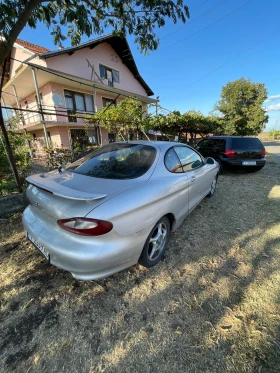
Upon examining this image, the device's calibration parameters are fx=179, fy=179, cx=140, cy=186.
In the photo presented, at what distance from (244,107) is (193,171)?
2433 centimetres

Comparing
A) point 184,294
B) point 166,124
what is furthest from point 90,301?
point 166,124

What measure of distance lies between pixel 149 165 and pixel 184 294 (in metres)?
1.49

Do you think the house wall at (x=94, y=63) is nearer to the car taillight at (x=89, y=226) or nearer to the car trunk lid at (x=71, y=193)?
the car trunk lid at (x=71, y=193)

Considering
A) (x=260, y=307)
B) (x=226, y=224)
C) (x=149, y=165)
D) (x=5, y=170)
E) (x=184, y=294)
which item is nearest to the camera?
(x=260, y=307)

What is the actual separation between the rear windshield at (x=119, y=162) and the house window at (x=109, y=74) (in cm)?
1393

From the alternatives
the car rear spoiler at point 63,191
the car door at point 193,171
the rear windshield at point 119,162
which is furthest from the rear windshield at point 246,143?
the car rear spoiler at point 63,191

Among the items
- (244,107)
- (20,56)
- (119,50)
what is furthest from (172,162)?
(244,107)

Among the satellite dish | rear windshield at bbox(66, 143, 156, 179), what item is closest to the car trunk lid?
rear windshield at bbox(66, 143, 156, 179)

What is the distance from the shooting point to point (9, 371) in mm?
1293

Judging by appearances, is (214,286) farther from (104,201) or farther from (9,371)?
(9,371)

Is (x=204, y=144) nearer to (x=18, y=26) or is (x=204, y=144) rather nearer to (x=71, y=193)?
(x=18, y=26)

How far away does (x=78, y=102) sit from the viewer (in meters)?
13.1

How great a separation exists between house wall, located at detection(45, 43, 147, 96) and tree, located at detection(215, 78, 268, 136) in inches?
486

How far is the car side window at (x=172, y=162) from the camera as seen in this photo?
2.47 m
